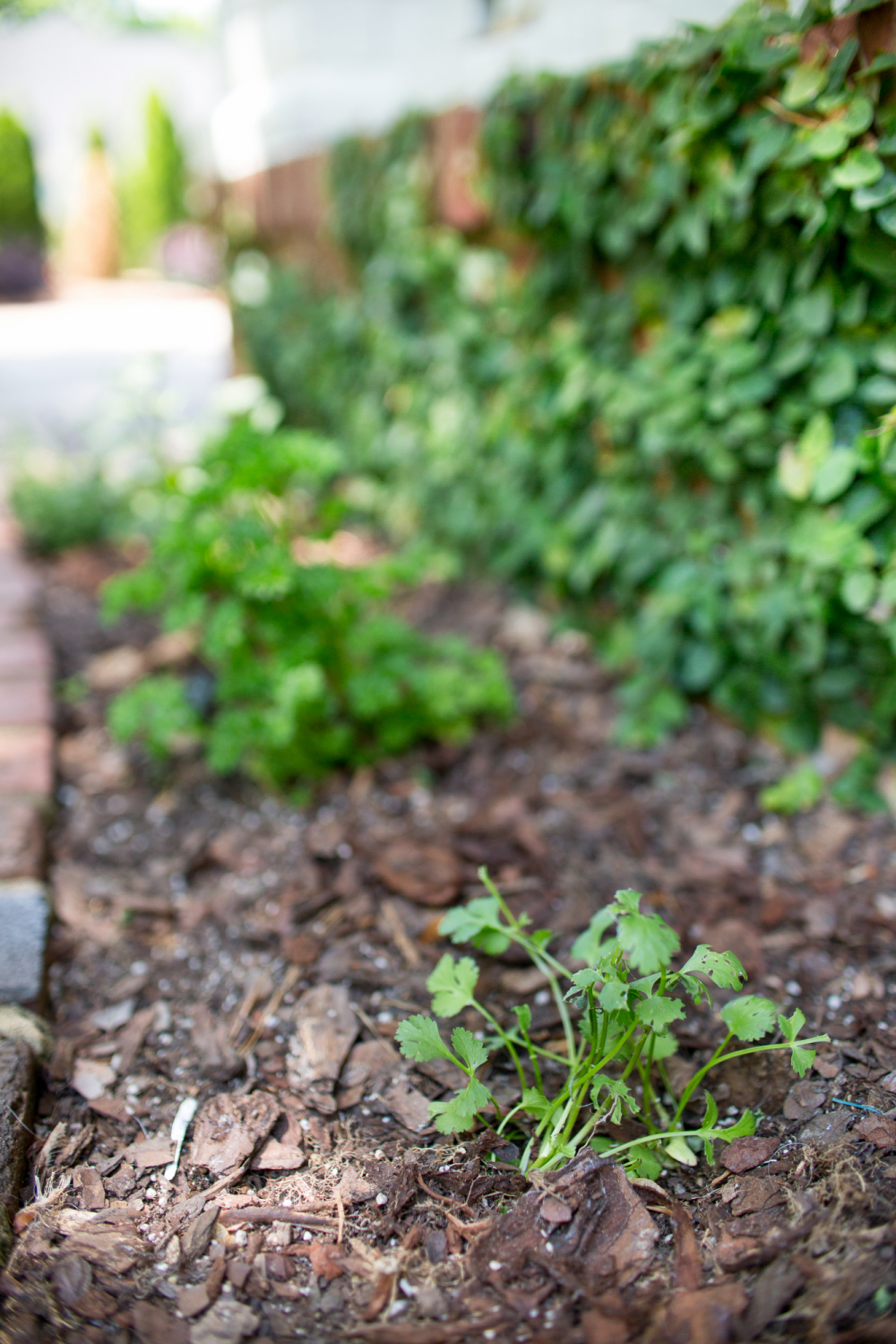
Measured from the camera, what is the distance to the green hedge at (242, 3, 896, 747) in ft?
5.49

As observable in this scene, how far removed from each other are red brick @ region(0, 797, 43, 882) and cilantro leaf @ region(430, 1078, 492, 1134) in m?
1.02

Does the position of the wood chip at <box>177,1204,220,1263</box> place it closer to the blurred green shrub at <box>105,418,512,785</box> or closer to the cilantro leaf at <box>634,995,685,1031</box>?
the cilantro leaf at <box>634,995,685,1031</box>

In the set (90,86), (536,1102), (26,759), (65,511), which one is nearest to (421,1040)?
(536,1102)

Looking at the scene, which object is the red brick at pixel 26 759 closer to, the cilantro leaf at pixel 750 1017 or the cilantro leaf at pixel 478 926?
the cilantro leaf at pixel 478 926

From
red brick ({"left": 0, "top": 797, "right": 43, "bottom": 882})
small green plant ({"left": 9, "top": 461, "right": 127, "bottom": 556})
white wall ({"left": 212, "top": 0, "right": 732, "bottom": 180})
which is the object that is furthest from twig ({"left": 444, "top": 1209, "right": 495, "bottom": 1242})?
white wall ({"left": 212, "top": 0, "right": 732, "bottom": 180})

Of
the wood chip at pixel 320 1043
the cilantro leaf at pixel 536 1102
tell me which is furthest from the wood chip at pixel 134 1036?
the cilantro leaf at pixel 536 1102

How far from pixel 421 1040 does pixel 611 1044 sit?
0.28m

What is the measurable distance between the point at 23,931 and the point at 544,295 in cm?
207

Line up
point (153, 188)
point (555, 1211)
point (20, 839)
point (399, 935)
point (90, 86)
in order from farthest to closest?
point (90, 86)
point (153, 188)
point (20, 839)
point (399, 935)
point (555, 1211)

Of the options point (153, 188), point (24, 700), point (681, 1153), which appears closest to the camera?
point (681, 1153)

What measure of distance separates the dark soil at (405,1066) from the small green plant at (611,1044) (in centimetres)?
5

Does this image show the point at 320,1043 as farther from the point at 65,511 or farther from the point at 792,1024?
the point at 65,511

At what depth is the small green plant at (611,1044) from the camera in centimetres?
118

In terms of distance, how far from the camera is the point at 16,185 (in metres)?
13.7
